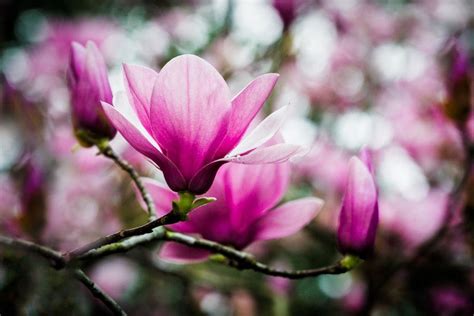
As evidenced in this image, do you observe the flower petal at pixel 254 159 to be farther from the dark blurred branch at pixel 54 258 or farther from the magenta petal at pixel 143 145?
the dark blurred branch at pixel 54 258

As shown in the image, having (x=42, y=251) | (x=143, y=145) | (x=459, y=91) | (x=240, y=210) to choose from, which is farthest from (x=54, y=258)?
(x=459, y=91)

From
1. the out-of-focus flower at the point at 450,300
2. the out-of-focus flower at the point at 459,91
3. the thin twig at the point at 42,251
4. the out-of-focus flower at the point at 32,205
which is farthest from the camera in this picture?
the out-of-focus flower at the point at 450,300

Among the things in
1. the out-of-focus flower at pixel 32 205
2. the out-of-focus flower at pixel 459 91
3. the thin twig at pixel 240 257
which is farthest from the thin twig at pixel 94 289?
the out-of-focus flower at pixel 459 91

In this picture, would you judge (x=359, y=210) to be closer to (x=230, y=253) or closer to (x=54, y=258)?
(x=230, y=253)

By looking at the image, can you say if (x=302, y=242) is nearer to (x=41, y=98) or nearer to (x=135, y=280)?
(x=135, y=280)

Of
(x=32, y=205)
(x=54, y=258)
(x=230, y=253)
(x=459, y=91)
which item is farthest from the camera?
(x=459, y=91)
